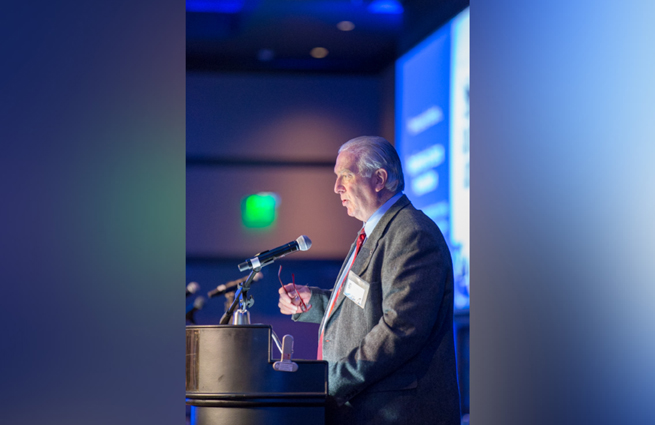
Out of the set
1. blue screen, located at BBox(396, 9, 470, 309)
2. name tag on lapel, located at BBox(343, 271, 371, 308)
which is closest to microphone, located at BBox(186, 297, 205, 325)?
name tag on lapel, located at BBox(343, 271, 371, 308)

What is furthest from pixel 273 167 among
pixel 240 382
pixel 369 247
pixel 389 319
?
pixel 240 382

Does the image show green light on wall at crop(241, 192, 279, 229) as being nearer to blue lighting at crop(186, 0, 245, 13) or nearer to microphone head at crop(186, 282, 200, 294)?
microphone head at crop(186, 282, 200, 294)

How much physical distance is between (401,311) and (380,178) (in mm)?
538

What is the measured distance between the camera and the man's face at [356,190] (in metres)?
2.46

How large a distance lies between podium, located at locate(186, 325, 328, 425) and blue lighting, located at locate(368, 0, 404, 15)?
1.48 m

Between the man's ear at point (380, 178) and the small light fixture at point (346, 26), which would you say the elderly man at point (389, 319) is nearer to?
the man's ear at point (380, 178)

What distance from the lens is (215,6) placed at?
8.78ft

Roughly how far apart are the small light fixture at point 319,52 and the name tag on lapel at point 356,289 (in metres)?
0.95

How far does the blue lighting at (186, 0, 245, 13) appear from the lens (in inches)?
104
